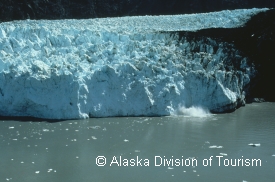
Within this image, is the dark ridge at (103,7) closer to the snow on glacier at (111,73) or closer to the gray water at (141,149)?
the snow on glacier at (111,73)

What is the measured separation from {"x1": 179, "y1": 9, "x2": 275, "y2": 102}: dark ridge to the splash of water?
212 centimetres

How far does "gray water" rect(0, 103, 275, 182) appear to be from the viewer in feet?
19.0

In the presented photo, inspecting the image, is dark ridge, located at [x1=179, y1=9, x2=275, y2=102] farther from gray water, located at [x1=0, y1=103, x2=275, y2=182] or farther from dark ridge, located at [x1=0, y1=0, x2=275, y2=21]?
dark ridge, located at [x1=0, y1=0, x2=275, y2=21]

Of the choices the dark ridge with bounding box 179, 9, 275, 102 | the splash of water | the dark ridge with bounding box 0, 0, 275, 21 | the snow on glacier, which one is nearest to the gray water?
the splash of water

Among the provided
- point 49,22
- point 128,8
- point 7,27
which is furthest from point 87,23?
point 128,8

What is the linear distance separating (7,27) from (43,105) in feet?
8.79

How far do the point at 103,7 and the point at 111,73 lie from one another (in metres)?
7.92

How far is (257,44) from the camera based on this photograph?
39.2 feet

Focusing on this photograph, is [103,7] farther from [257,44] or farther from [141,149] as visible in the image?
[141,149]

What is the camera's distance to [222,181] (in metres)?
5.52

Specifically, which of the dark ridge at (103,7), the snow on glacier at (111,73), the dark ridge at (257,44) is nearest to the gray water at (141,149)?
the snow on glacier at (111,73)

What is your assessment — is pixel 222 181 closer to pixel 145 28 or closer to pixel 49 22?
pixel 145 28

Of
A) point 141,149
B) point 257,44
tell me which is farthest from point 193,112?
point 257,44

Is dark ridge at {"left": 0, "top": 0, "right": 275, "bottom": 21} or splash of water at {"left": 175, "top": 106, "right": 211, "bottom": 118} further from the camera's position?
dark ridge at {"left": 0, "top": 0, "right": 275, "bottom": 21}
